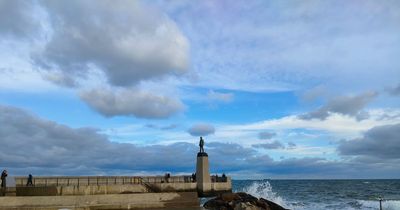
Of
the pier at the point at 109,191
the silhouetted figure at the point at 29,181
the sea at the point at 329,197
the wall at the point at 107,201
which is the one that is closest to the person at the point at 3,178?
the pier at the point at 109,191

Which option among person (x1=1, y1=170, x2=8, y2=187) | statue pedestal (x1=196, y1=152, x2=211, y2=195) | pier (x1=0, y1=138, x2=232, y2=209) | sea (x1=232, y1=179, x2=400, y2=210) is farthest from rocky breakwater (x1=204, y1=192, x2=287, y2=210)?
person (x1=1, y1=170, x2=8, y2=187)

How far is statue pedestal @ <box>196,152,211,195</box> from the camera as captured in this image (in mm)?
30656

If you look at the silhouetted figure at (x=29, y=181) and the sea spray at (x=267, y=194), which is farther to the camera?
the sea spray at (x=267, y=194)

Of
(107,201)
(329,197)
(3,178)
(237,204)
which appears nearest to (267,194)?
(329,197)

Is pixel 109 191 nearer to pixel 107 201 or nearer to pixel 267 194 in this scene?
pixel 107 201

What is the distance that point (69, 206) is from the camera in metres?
23.8

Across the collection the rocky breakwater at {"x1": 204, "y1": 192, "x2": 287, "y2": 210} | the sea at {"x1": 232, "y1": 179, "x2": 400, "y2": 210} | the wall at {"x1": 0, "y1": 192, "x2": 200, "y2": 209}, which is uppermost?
the wall at {"x1": 0, "y1": 192, "x2": 200, "y2": 209}

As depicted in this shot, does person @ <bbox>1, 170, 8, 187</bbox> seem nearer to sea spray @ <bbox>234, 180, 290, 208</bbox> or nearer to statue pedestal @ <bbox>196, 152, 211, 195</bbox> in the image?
statue pedestal @ <bbox>196, 152, 211, 195</bbox>

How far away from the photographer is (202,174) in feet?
101

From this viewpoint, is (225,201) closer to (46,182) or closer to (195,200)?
(195,200)

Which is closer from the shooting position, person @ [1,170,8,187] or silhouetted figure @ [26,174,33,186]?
person @ [1,170,8,187]

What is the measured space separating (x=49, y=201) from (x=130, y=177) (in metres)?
6.75

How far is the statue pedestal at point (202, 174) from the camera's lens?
3066 centimetres

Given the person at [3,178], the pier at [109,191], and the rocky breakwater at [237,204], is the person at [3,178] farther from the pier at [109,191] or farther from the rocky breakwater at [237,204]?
the rocky breakwater at [237,204]
